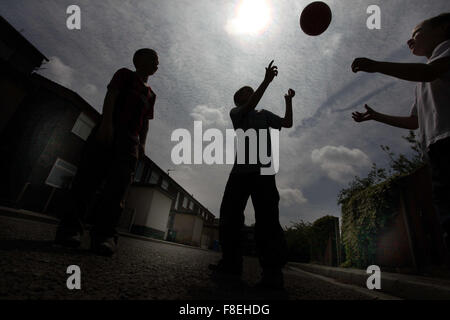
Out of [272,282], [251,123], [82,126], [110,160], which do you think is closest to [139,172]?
[82,126]

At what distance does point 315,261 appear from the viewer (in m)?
13.6

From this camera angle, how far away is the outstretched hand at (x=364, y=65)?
1567 millimetres

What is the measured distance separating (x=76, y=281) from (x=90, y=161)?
1343 millimetres

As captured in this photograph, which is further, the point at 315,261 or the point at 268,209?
the point at 315,261

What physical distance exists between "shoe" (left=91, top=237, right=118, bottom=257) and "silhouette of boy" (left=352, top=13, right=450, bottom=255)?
242cm

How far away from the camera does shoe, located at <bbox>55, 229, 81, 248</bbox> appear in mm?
1880

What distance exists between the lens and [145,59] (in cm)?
249

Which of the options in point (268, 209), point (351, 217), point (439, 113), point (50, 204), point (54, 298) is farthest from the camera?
point (50, 204)

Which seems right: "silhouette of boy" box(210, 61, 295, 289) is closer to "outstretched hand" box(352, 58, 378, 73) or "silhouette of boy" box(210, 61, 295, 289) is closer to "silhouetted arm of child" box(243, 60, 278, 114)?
"silhouetted arm of child" box(243, 60, 278, 114)

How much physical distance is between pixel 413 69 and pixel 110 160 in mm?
2584

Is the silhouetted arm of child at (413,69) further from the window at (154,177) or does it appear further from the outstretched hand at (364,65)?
the window at (154,177)

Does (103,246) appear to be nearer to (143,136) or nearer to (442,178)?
(143,136)
